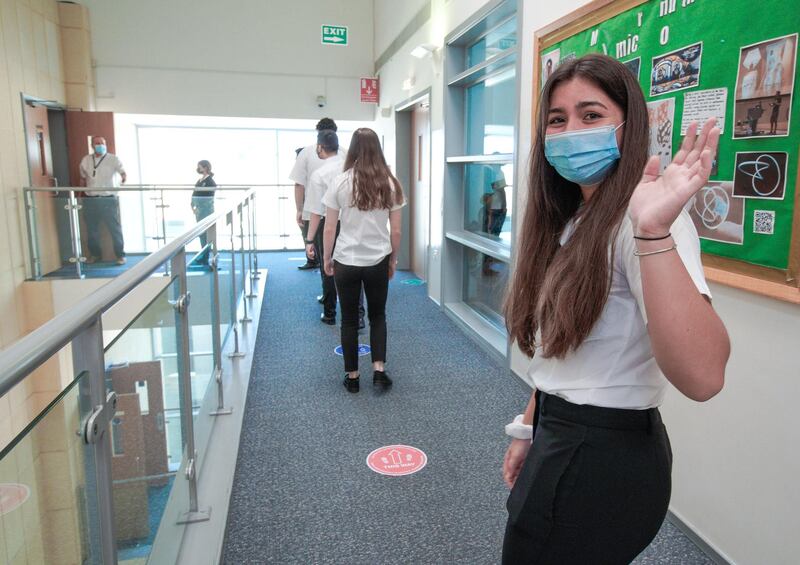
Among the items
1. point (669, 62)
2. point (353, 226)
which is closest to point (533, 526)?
point (669, 62)

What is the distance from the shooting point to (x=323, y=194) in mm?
4641

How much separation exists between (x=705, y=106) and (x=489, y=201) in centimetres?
276

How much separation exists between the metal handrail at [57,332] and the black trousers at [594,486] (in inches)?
31.8

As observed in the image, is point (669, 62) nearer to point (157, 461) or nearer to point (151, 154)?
point (157, 461)

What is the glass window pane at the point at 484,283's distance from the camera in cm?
457

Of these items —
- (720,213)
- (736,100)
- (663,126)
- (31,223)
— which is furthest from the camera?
(31,223)

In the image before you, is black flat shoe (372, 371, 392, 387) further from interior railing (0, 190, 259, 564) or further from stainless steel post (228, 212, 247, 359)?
interior railing (0, 190, 259, 564)

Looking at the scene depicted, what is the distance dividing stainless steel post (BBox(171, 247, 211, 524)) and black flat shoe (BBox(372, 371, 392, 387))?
4.66ft

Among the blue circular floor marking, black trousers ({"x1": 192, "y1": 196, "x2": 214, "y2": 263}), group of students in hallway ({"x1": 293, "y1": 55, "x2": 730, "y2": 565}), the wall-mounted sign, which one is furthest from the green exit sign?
group of students in hallway ({"x1": 293, "y1": 55, "x2": 730, "y2": 565})

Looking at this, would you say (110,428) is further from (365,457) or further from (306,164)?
(306,164)

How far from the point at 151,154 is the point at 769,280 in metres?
10.7

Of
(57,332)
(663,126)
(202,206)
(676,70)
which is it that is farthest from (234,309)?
(202,206)

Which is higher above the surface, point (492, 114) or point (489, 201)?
point (492, 114)

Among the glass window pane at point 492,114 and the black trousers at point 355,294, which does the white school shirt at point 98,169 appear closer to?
the glass window pane at point 492,114
